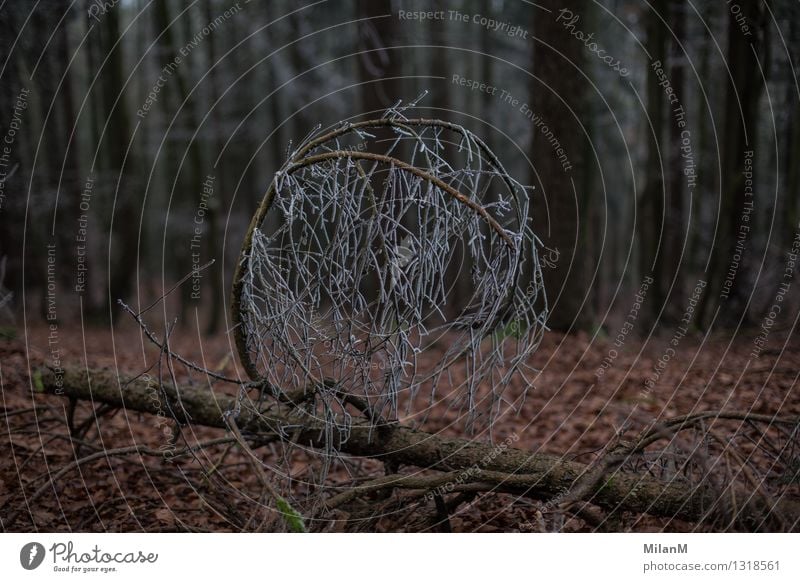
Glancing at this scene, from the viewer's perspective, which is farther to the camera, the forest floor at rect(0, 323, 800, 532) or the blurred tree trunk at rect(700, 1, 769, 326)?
the blurred tree trunk at rect(700, 1, 769, 326)

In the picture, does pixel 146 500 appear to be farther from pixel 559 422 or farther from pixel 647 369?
pixel 647 369

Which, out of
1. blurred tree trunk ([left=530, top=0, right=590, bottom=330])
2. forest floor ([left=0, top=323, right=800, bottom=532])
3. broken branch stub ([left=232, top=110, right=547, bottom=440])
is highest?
blurred tree trunk ([left=530, top=0, right=590, bottom=330])

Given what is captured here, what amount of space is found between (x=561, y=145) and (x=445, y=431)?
13.4 ft

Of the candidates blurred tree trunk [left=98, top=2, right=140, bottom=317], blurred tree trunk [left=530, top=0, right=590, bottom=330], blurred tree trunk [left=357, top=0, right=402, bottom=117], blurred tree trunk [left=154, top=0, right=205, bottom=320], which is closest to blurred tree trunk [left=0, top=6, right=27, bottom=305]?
blurred tree trunk [left=98, top=2, right=140, bottom=317]

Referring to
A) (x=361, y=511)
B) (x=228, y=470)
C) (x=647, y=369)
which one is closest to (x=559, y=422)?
(x=647, y=369)

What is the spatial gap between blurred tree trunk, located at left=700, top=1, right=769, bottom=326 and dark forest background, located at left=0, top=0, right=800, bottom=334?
3 cm

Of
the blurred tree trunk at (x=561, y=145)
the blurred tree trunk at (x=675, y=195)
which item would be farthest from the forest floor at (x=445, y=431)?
the blurred tree trunk at (x=675, y=195)

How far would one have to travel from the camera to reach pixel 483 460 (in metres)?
3.51

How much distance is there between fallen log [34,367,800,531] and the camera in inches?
132

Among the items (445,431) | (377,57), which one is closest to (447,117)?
(377,57)

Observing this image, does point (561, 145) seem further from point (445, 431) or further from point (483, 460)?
point (483, 460)

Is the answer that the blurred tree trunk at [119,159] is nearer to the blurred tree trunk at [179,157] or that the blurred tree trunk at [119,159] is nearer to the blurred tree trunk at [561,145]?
the blurred tree trunk at [179,157]

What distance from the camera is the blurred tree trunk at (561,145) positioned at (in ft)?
25.1

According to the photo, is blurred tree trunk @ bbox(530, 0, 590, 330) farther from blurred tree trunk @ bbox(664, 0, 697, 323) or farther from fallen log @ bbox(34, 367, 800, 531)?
fallen log @ bbox(34, 367, 800, 531)
